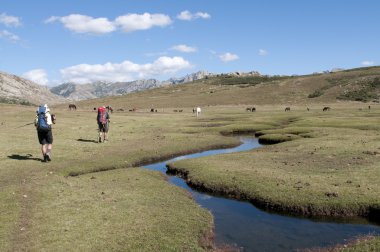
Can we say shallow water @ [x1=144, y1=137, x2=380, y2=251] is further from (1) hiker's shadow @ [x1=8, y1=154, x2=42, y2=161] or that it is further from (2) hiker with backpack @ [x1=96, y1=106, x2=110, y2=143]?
(2) hiker with backpack @ [x1=96, y1=106, x2=110, y2=143]

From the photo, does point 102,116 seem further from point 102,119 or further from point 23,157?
point 23,157

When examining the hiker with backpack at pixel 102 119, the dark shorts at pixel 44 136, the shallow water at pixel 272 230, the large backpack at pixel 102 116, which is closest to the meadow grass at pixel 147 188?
the shallow water at pixel 272 230

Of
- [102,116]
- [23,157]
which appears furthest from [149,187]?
[102,116]

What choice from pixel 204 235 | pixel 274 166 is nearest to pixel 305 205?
pixel 204 235

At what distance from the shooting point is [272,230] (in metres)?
19.3

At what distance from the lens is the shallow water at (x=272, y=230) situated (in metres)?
17.5

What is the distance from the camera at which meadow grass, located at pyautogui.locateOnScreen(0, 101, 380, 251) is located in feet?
54.8

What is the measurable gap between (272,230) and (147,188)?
859 centimetres

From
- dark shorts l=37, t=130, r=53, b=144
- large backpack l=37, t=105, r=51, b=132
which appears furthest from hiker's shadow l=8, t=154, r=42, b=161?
large backpack l=37, t=105, r=51, b=132

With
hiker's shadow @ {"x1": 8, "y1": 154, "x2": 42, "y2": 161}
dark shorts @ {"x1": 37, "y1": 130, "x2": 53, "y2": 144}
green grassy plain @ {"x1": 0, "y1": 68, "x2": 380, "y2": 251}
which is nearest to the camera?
green grassy plain @ {"x1": 0, "y1": 68, "x2": 380, "y2": 251}

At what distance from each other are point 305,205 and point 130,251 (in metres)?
10.5

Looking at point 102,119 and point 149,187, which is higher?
point 102,119

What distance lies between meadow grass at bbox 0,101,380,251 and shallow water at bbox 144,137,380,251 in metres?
0.94

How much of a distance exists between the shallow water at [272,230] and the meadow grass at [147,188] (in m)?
0.94
